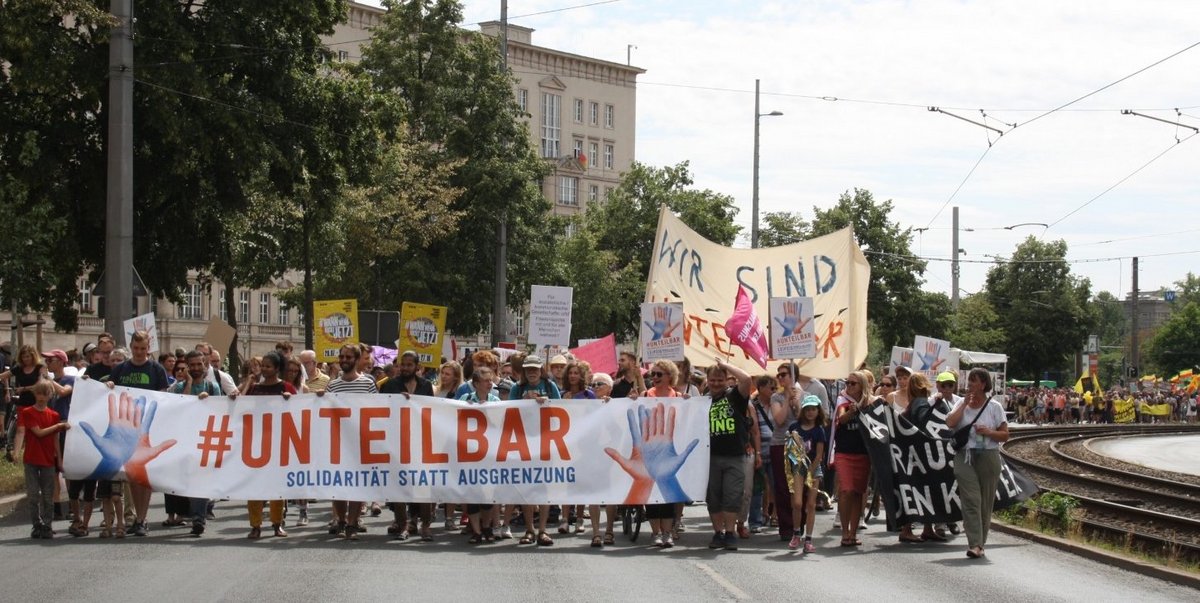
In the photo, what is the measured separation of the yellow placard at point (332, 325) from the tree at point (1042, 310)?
83.2 meters

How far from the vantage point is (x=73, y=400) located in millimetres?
14484

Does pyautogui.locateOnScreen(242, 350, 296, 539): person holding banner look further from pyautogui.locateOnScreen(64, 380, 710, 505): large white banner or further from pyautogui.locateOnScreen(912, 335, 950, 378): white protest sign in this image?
pyautogui.locateOnScreen(912, 335, 950, 378): white protest sign

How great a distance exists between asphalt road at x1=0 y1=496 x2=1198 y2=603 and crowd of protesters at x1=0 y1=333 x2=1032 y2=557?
0.24m

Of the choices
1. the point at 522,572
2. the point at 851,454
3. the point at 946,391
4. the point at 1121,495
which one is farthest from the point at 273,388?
the point at 1121,495

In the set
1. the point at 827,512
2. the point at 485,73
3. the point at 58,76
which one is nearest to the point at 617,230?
the point at 485,73

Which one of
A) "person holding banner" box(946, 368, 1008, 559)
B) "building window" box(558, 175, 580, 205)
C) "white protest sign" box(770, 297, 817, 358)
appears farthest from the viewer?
"building window" box(558, 175, 580, 205)

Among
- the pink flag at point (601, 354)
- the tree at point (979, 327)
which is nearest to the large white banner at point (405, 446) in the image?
the pink flag at point (601, 354)

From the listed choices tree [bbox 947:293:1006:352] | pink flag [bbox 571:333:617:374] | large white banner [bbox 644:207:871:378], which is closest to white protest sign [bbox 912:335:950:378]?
large white banner [bbox 644:207:871:378]

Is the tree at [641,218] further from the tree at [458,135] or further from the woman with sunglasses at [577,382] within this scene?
the woman with sunglasses at [577,382]

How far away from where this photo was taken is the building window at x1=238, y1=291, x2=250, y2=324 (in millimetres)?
81562

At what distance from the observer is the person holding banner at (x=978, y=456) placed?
545 inches

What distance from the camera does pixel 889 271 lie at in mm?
79375

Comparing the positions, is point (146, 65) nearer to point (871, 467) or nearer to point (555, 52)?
point (871, 467)

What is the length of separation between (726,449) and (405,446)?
114 inches
